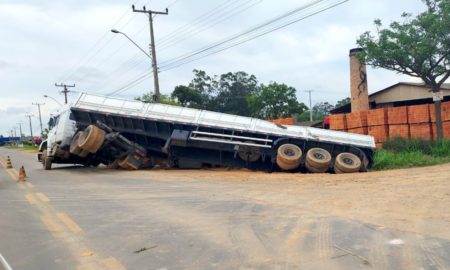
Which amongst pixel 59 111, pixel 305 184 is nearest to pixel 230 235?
pixel 305 184

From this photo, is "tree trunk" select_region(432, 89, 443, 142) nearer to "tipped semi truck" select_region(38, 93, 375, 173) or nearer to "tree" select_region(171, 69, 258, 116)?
"tipped semi truck" select_region(38, 93, 375, 173)

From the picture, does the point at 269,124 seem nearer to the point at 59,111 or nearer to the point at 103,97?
the point at 103,97

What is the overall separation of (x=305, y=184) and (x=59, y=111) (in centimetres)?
1384

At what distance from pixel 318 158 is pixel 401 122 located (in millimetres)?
7816

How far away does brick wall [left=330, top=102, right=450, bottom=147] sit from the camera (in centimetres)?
2202

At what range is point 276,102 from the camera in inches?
2194

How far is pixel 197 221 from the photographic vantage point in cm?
767

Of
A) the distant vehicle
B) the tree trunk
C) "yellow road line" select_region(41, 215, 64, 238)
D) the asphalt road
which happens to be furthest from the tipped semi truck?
the distant vehicle

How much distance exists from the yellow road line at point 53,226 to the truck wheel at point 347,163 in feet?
37.3

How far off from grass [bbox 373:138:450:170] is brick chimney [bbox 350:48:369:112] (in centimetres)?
1062

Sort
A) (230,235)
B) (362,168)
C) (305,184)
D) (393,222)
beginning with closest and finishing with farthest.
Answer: (230,235)
(393,222)
(305,184)
(362,168)

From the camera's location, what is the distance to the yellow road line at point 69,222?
23.8 ft

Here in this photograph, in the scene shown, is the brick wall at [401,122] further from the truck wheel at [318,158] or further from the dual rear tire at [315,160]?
the truck wheel at [318,158]

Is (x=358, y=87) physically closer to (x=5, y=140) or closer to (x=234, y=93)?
(x=234, y=93)
